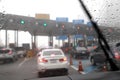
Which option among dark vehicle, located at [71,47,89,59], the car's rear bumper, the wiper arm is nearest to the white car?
the car's rear bumper

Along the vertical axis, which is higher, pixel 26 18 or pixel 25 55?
pixel 26 18

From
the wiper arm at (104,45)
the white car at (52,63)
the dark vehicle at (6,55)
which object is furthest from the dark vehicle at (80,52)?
the wiper arm at (104,45)

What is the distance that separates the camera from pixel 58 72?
17141mm

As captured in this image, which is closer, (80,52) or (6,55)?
(6,55)

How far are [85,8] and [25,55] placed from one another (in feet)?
140

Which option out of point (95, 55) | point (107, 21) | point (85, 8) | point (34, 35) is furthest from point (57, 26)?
point (85, 8)

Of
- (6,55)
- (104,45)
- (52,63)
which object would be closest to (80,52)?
(6,55)

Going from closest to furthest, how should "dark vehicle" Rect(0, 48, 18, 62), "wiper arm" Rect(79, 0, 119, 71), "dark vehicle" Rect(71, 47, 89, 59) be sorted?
"wiper arm" Rect(79, 0, 119, 71), "dark vehicle" Rect(0, 48, 18, 62), "dark vehicle" Rect(71, 47, 89, 59)

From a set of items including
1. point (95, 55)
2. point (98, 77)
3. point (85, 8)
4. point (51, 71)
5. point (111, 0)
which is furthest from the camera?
point (95, 55)

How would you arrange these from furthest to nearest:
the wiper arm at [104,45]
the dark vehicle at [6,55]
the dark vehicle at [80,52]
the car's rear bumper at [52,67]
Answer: the dark vehicle at [80,52], the dark vehicle at [6,55], the car's rear bumper at [52,67], the wiper arm at [104,45]

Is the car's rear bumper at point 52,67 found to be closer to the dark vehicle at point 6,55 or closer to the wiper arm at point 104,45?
the wiper arm at point 104,45

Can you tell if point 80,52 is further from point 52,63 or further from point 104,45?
point 104,45

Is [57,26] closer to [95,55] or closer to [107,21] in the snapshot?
[95,55]

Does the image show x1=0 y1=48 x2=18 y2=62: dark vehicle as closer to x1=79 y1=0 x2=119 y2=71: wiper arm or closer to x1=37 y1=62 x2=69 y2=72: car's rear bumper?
x1=37 y1=62 x2=69 y2=72: car's rear bumper
